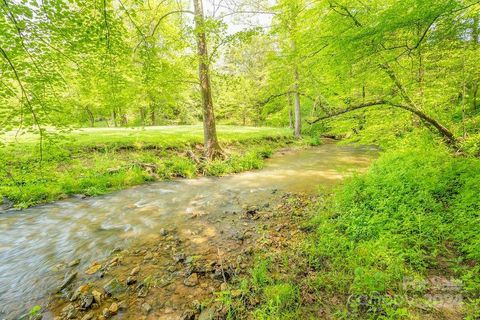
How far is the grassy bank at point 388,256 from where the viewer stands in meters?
2.38

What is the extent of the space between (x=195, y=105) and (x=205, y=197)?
2220 cm

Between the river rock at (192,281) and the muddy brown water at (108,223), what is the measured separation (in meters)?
0.80

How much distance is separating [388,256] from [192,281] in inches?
102

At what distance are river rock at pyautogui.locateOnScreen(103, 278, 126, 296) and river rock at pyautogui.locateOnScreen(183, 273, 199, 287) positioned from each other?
82 centimetres

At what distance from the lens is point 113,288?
120 inches

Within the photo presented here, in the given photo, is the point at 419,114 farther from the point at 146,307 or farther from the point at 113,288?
the point at 113,288

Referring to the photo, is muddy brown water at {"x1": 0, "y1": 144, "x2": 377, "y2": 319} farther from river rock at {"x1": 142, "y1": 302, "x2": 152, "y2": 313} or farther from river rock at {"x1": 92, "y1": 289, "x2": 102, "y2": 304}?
river rock at {"x1": 142, "y1": 302, "x2": 152, "y2": 313}

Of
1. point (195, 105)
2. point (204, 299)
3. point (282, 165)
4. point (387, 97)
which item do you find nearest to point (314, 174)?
point (282, 165)

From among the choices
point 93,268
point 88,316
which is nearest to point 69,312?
point 88,316

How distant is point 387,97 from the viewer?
483 centimetres

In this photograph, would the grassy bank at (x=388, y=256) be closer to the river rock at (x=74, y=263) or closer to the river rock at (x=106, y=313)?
the river rock at (x=106, y=313)

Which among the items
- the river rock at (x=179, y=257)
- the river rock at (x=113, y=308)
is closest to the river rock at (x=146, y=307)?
the river rock at (x=113, y=308)

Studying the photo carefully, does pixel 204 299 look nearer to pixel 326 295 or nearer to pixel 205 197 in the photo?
pixel 326 295

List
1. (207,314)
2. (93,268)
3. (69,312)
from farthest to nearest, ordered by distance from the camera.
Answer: (93,268)
(69,312)
(207,314)
